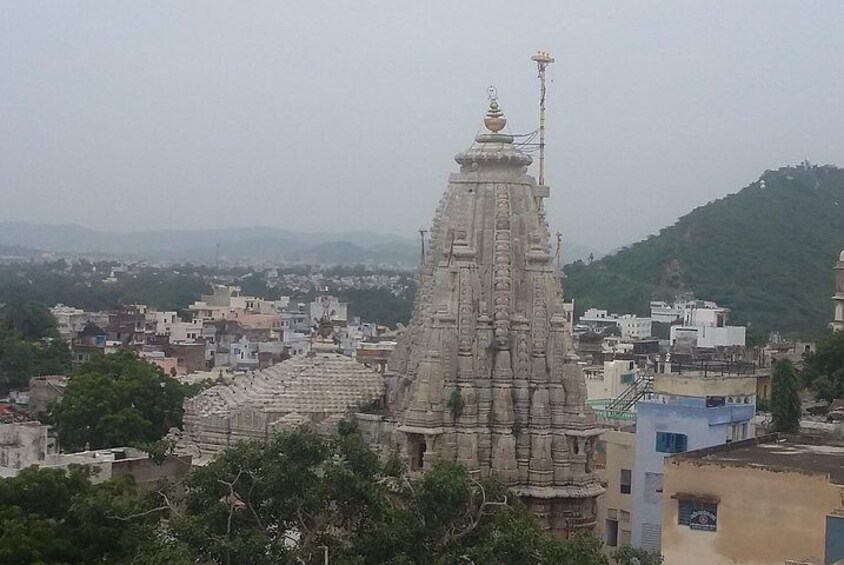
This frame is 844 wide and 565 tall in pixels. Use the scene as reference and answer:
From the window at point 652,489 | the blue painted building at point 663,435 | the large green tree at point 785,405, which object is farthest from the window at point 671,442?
the large green tree at point 785,405

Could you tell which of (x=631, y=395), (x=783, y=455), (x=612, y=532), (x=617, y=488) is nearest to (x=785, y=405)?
(x=617, y=488)

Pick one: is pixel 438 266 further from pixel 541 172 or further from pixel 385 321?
pixel 385 321

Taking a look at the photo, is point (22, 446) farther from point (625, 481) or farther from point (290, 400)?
point (625, 481)

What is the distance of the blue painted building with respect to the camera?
31750mm

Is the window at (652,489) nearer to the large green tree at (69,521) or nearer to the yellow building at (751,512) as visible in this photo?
the yellow building at (751,512)

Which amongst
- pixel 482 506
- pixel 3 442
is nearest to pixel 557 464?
pixel 482 506

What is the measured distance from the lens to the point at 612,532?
34969 mm

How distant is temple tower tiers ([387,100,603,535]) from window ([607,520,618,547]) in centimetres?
749

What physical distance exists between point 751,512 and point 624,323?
77495mm

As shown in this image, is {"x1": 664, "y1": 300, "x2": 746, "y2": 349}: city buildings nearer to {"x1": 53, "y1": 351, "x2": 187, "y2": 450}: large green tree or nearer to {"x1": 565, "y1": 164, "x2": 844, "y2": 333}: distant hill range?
{"x1": 565, "y1": 164, "x2": 844, "y2": 333}: distant hill range

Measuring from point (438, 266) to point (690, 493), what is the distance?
296 inches

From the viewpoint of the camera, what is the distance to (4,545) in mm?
22734

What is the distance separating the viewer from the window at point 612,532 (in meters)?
34.8

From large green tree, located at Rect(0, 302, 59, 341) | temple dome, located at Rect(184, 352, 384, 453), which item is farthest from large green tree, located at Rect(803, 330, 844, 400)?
large green tree, located at Rect(0, 302, 59, 341)
